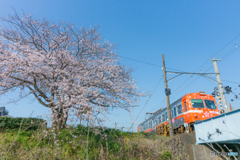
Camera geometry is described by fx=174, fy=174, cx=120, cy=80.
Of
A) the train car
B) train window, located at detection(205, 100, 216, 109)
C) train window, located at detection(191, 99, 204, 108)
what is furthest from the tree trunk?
train window, located at detection(205, 100, 216, 109)

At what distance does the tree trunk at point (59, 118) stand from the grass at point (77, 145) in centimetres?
39

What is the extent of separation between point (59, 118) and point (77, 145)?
190cm

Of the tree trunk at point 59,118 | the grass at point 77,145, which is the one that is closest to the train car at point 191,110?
the grass at point 77,145

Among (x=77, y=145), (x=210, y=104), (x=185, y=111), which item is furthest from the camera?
(x=210, y=104)

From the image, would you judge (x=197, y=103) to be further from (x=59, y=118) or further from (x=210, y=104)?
(x=59, y=118)

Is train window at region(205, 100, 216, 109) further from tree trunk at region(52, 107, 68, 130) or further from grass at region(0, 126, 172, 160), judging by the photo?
tree trunk at region(52, 107, 68, 130)

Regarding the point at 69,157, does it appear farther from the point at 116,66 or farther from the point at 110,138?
the point at 116,66

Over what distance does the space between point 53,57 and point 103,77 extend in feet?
10.7

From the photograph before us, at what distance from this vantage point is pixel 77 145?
10211 millimetres

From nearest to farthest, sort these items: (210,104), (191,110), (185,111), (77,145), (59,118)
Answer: (77,145)
(59,118)
(191,110)
(185,111)
(210,104)

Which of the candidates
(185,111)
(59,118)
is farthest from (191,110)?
(59,118)

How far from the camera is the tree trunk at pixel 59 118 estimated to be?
32.0 ft

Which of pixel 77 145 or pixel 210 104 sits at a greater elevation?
pixel 210 104

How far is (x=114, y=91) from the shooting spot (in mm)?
11656
